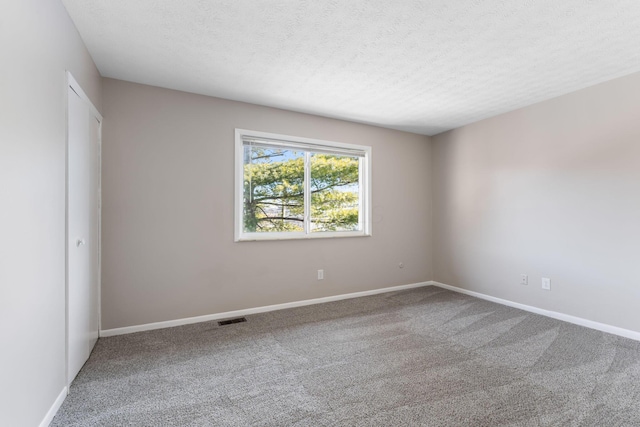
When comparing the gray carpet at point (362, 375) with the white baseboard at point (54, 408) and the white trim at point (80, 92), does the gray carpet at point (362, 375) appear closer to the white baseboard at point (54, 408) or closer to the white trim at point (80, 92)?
the white baseboard at point (54, 408)

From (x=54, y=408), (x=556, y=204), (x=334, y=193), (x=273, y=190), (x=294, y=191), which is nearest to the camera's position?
(x=54, y=408)

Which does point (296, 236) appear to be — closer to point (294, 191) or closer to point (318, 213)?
point (318, 213)

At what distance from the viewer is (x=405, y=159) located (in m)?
4.48

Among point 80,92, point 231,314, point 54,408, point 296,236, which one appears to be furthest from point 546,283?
point 80,92

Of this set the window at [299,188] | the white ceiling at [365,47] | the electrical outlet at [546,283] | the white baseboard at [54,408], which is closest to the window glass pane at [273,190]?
the window at [299,188]

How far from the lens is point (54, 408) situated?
5.42ft

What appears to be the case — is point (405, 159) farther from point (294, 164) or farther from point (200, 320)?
point (200, 320)

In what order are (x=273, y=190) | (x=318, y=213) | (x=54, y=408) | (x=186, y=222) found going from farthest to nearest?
(x=318, y=213) → (x=273, y=190) → (x=186, y=222) → (x=54, y=408)

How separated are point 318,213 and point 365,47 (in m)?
2.10

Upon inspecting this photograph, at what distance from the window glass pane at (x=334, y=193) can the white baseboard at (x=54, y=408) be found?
2.66 metres

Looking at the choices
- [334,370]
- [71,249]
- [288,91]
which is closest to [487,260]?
[334,370]

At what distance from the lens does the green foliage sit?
3439 mm

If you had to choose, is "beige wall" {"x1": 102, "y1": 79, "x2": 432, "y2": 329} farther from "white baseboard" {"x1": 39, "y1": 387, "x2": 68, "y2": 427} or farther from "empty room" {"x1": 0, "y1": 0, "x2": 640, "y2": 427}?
"white baseboard" {"x1": 39, "y1": 387, "x2": 68, "y2": 427}

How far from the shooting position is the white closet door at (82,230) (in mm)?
1903
